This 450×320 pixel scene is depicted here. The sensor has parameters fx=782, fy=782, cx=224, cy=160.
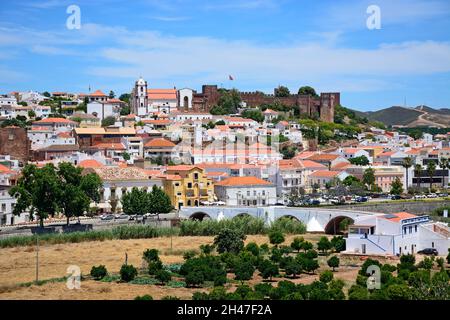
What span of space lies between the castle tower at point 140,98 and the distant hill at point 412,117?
95246 millimetres

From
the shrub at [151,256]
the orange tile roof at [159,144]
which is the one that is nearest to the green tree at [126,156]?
the orange tile roof at [159,144]

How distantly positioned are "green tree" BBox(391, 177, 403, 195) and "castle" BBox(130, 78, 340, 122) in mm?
30366

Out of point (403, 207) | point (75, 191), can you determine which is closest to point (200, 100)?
point (403, 207)

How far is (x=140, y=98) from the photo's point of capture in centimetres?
8106

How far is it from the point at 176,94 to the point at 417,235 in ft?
178

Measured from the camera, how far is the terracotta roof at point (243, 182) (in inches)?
A: 1831

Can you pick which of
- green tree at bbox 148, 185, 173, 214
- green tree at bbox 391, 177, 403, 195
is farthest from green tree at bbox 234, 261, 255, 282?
green tree at bbox 391, 177, 403, 195

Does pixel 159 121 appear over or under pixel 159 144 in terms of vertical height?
over

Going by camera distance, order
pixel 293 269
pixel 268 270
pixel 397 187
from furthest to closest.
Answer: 1. pixel 397 187
2. pixel 293 269
3. pixel 268 270

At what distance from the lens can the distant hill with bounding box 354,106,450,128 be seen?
554 feet

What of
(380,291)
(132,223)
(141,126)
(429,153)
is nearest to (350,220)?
(132,223)

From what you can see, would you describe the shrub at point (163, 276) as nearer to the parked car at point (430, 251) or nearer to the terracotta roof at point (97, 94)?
the parked car at point (430, 251)

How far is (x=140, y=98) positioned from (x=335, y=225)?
4489cm

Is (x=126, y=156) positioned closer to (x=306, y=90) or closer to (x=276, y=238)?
(x=276, y=238)
